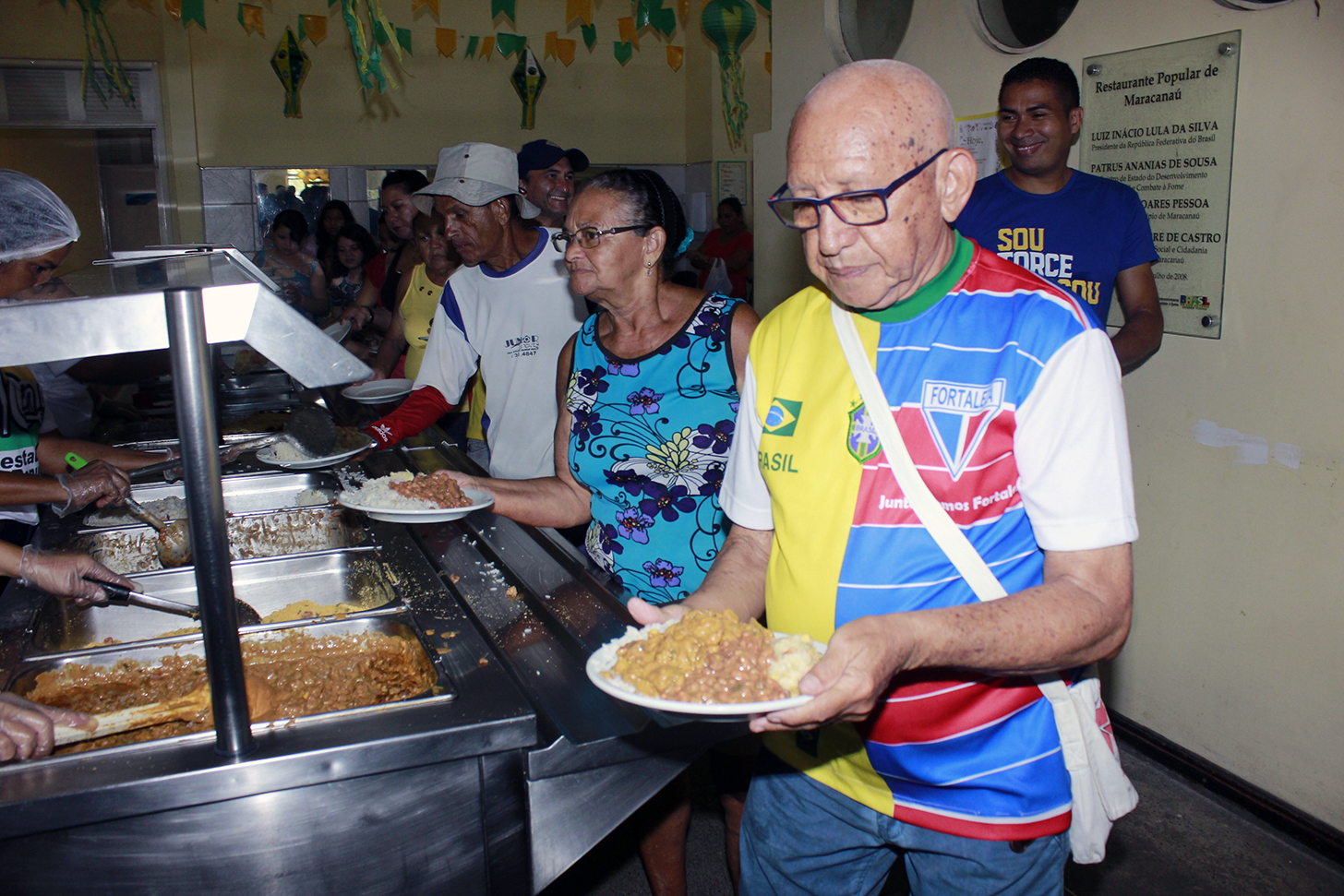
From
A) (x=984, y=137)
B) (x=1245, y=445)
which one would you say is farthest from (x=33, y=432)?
(x=1245, y=445)

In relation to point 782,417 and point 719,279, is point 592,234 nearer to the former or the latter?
point 782,417

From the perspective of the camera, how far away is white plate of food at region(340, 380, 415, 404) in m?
3.73

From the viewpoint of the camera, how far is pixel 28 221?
81.2 inches

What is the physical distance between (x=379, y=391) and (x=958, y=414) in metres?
3.10

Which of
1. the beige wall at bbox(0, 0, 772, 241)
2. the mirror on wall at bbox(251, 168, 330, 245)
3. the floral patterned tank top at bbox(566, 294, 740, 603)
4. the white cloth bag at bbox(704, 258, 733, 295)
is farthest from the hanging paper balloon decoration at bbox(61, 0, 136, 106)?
the floral patterned tank top at bbox(566, 294, 740, 603)

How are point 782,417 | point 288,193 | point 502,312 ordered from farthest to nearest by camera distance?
point 288,193 → point 502,312 → point 782,417

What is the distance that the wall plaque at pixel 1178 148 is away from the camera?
269 cm

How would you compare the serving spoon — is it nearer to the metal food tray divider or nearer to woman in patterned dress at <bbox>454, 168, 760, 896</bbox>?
the metal food tray divider

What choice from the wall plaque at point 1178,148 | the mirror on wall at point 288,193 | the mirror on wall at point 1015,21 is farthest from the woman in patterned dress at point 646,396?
the mirror on wall at point 288,193

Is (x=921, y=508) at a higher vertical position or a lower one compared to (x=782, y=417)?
lower

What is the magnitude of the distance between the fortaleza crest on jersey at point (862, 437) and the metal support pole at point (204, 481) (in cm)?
82

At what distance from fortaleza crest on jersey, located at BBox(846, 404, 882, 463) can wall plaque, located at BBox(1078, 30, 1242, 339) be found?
6.53 ft

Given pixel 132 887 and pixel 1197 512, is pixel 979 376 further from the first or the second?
pixel 1197 512

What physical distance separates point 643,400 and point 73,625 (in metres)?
1.30
